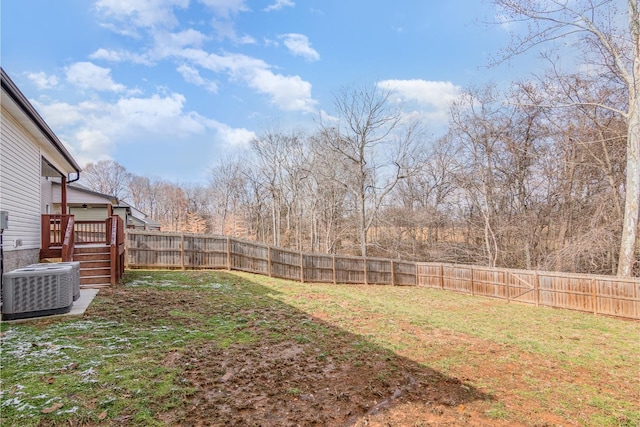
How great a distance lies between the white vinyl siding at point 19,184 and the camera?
6047 mm

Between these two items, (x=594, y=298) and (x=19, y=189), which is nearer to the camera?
(x=19, y=189)

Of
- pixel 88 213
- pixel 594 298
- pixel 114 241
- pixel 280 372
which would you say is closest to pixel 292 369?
pixel 280 372

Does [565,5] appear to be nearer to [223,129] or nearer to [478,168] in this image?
[478,168]

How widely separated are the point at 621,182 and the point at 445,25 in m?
9.83

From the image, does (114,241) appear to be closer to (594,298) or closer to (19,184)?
(19,184)

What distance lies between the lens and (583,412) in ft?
11.9

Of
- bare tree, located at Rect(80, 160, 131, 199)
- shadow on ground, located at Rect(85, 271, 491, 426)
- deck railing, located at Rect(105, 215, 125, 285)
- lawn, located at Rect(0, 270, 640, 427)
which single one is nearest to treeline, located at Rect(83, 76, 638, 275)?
lawn, located at Rect(0, 270, 640, 427)

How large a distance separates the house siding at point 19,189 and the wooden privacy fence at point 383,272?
4550mm

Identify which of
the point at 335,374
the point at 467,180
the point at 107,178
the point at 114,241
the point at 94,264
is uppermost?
the point at 107,178

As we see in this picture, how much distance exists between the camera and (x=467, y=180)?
20.1 meters

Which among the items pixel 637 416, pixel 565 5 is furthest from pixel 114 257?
pixel 565 5

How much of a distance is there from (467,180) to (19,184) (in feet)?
67.3

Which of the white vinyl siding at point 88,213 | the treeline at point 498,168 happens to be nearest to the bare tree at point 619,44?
the treeline at point 498,168

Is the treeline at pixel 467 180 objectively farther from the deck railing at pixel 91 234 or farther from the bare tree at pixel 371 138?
the deck railing at pixel 91 234
